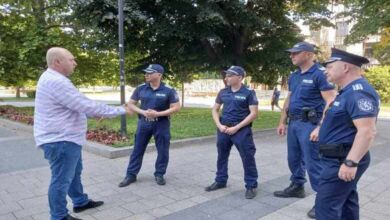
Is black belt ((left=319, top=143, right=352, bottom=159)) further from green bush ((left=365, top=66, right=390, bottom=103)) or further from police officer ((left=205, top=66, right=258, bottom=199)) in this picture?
green bush ((left=365, top=66, right=390, bottom=103))

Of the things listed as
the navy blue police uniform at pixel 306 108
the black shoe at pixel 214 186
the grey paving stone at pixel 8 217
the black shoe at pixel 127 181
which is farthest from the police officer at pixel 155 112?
the navy blue police uniform at pixel 306 108

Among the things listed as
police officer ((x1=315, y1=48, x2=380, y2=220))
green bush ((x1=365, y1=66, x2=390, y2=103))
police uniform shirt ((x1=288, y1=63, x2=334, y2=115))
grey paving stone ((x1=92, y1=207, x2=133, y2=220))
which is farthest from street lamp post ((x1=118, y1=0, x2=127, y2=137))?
green bush ((x1=365, y1=66, x2=390, y2=103))

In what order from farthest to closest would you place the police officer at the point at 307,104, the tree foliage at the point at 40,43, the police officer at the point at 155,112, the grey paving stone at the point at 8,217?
the tree foliage at the point at 40,43, the police officer at the point at 155,112, the police officer at the point at 307,104, the grey paving stone at the point at 8,217

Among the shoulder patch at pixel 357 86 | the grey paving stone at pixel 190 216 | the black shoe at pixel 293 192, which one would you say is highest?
the shoulder patch at pixel 357 86

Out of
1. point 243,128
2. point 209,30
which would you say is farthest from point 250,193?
point 209,30

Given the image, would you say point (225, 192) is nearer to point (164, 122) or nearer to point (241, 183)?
point (241, 183)

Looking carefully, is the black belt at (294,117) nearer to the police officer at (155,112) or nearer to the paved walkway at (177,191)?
the paved walkway at (177,191)

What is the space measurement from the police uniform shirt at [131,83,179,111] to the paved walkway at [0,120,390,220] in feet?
3.94

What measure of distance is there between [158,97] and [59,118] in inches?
76.1

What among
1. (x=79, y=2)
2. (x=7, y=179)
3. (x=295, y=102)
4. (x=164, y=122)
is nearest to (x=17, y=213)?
(x=7, y=179)

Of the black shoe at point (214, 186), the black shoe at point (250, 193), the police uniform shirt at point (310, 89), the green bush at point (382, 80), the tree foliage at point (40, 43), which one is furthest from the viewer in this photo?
the green bush at point (382, 80)

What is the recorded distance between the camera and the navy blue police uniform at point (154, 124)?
5594 mm

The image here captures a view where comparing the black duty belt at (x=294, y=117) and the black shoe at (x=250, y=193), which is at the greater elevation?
the black duty belt at (x=294, y=117)

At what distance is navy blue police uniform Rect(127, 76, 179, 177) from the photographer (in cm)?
559
